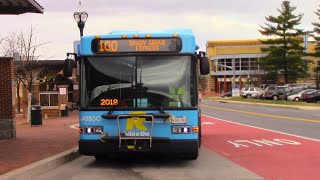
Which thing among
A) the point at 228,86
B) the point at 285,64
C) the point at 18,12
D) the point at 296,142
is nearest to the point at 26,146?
the point at 18,12

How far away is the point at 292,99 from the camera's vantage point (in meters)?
58.6

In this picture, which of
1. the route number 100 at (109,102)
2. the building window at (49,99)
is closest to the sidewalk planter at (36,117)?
the building window at (49,99)

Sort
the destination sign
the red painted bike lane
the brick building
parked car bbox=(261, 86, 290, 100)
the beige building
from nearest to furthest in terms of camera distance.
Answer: the red painted bike lane, the destination sign, the brick building, parked car bbox=(261, 86, 290, 100), the beige building

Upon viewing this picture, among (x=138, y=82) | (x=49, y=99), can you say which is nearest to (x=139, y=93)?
(x=138, y=82)

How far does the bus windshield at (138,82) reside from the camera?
425 inches

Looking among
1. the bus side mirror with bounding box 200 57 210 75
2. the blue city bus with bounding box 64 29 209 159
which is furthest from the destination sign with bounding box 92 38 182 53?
the bus side mirror with bounding box 200 57 210 75

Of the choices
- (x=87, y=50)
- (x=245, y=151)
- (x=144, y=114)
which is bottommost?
(x=245, y=151)

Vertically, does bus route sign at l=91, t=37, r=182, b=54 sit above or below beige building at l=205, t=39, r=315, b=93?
below

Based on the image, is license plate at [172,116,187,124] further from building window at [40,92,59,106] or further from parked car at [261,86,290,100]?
parked car at [261,86,290,100]

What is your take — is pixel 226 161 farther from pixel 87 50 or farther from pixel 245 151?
pixel 87 50

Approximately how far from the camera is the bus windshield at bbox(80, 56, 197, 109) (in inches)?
425

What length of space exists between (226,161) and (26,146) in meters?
5.83

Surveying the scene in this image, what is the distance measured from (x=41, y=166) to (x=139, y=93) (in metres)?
2.56

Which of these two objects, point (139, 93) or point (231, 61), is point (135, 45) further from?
point (231, 61)
